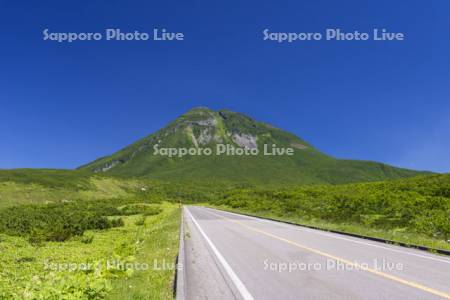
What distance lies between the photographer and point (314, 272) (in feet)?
29.1

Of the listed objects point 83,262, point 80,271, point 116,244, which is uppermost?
point 80,271

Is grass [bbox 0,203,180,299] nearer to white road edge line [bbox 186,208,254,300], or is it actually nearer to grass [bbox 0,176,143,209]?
white road edge line [bbox 186,208,254,300]

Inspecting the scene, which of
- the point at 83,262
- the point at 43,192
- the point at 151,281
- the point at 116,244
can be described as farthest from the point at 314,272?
the point at 43,192

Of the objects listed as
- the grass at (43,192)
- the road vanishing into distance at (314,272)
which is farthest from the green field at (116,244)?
the grass at (43,192)

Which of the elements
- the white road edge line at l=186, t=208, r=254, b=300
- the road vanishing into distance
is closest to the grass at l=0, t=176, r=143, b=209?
the white road edge line at l=186, t=208, r=254, b=300

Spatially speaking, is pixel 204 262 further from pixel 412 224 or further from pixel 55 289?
pixel 412 224

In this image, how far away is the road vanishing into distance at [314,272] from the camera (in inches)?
276

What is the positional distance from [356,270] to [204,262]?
4330 mm

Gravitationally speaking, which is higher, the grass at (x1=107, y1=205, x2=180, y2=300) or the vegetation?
the grass at (x1=107, y1=205, x2=180, y2=300)

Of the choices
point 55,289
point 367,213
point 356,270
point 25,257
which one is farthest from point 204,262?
point 367,213

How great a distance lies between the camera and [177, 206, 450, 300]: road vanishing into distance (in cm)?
701

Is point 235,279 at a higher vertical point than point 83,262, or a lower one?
higher

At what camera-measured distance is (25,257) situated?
12.7m

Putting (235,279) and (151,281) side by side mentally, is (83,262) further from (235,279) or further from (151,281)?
(235,279)
